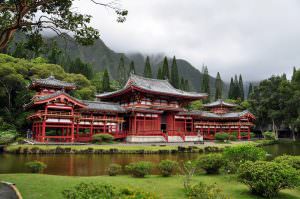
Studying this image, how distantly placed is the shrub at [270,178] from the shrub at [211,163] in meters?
4.46

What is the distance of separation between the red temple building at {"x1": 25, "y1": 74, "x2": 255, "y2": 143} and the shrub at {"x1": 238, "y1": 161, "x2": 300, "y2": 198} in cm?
2591

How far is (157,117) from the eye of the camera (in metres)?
42.1

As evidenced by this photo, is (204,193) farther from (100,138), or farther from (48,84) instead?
(48,84)

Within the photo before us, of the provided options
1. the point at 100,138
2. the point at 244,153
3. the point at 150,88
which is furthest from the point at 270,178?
the point at 150,88

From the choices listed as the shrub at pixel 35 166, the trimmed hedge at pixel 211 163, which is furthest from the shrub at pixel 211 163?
the shrub at pixel 35 166

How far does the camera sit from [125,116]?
4125 cm

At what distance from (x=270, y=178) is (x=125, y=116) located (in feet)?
109

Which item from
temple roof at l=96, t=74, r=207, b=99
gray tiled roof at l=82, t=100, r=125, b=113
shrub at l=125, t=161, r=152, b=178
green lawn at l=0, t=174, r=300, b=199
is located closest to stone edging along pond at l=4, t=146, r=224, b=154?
gray tiled roof at l=82, t=100, r=125, b=113

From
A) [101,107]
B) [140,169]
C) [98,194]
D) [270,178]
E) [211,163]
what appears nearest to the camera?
[98,194]

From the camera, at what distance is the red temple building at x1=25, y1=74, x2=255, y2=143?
1267 inches

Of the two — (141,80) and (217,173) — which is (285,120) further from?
(217,173)

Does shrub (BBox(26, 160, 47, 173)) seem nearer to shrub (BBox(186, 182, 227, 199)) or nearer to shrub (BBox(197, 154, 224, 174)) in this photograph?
shrub (BBox(197, 154, 224, 174))

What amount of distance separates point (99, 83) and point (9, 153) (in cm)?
4928

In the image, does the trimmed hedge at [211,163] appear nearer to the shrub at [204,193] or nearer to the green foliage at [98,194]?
the shrub at [204,193]
